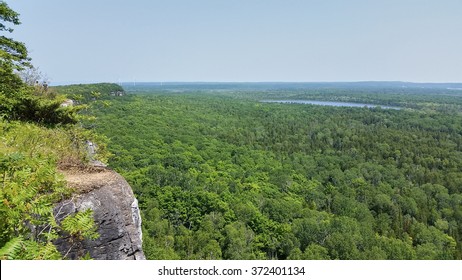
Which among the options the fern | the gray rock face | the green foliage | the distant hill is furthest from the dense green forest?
the fern

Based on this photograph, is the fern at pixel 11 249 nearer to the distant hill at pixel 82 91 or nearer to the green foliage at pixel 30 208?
the green foliage at pixel 30 208

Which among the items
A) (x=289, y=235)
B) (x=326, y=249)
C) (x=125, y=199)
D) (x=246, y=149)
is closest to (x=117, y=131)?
(x=246, y=149)

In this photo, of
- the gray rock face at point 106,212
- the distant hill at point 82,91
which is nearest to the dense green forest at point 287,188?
the distant hill at point 82,91

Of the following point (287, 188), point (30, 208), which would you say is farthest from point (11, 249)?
point (287, 188)

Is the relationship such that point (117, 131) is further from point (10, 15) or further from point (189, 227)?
point (10, 15)

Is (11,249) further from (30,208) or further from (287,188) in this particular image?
(287,188)
